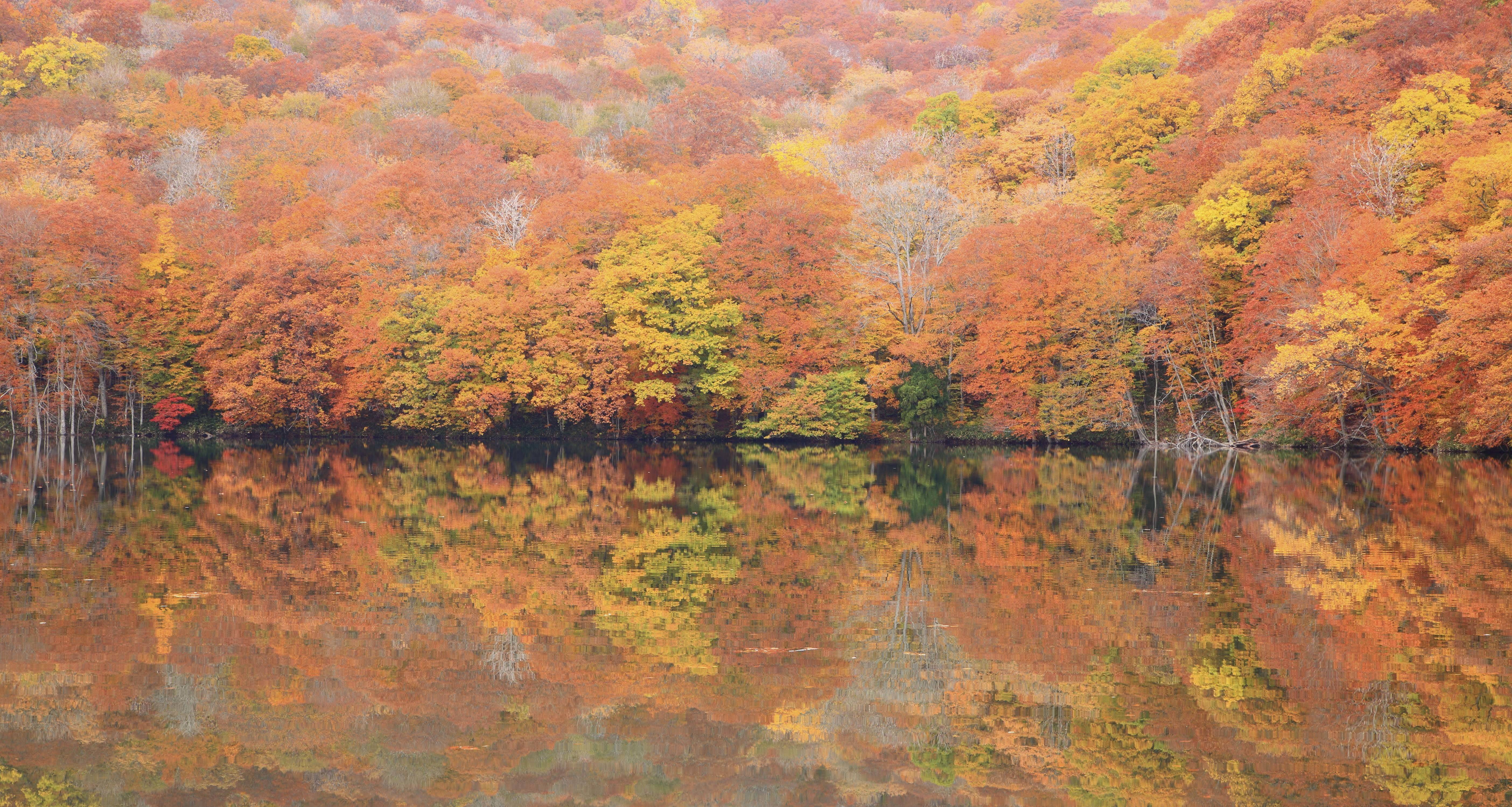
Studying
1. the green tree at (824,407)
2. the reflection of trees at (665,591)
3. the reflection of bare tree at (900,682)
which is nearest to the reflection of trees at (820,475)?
the green tree at (824,407)

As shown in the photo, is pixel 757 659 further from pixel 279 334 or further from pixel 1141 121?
pixel 1141 121

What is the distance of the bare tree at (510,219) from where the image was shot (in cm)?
4631

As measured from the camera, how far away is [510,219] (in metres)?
48.2

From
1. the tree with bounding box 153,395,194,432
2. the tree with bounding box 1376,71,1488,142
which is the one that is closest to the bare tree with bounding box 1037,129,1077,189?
the tree with bounding box 1376,71,1488,142

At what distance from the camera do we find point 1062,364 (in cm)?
3853

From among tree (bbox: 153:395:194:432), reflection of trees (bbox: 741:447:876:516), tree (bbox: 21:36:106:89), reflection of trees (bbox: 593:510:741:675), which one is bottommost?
reflection of trees (bbox: 593:510:741:675)

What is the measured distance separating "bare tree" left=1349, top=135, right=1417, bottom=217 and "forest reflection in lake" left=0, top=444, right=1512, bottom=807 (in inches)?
752

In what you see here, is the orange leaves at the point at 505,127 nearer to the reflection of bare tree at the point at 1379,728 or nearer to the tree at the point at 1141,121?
the tree at the point at 1141,121

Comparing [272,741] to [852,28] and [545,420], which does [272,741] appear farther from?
[852,28]

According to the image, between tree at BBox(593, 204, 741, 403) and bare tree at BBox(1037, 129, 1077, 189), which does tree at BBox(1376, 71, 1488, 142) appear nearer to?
bare tree at BBox(1037, 129, 1077, 189)

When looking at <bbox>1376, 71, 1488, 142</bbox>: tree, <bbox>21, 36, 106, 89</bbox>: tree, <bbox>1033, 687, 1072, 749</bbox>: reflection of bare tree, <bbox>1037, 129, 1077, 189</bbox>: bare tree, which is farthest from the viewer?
<bbox>21, 36, 106, 89</bbox>: tree

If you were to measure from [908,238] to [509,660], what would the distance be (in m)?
34.8

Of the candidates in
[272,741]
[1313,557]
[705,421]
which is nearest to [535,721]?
[272,741]

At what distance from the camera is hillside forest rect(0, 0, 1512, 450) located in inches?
1277
